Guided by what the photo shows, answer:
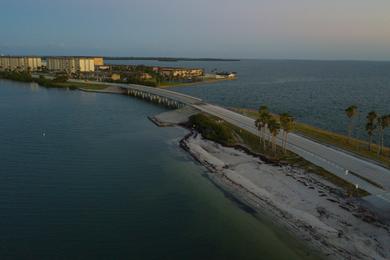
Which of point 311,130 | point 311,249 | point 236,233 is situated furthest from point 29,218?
point 311,130

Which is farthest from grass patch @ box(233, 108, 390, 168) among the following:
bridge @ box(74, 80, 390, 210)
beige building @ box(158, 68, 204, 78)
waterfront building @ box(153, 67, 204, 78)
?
beige building @ box(158, 68, 204, 78)

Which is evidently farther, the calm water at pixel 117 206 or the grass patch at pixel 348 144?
the grass patch at pixel 348 144

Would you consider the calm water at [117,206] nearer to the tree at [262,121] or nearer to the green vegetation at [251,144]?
the green vegetation at [251,144]

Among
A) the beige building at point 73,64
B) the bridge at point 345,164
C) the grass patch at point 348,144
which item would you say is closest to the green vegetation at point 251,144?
the bridge at point 345,164

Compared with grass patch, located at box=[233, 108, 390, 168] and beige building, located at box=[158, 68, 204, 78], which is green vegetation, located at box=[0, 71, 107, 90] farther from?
grass patch, located at box=[233, 108, 390, 168]

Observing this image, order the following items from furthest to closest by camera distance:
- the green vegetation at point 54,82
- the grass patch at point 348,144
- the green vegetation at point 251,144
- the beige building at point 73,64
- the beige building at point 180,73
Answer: the beige building at point 73,64
the beige building at point 180,73
the green vegetation at point 54,82
the grass patch at point 348,144
the green vegetation at point 251,144

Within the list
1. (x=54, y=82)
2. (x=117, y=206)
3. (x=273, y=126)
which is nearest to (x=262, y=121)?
(x=273, y=126)

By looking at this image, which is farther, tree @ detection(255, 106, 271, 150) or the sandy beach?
tree @ detection(255, 106, 271, 150)

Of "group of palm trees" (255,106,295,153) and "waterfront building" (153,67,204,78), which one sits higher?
"waterfront building" (153,67,204,78)
